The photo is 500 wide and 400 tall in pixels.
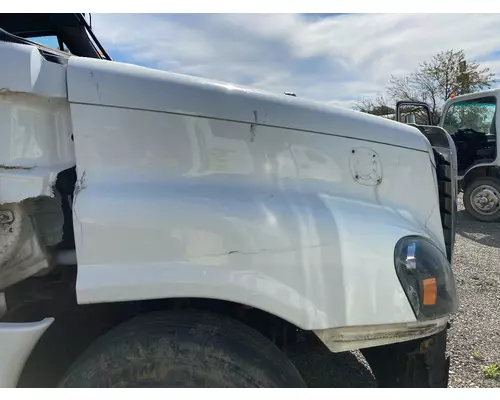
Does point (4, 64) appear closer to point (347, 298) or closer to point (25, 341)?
point (25, 341)

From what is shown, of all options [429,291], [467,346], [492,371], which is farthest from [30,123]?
[467,346]

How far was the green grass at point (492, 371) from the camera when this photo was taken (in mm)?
2840

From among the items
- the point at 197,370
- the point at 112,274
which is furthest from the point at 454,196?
the point at 112,274

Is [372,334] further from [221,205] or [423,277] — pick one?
[221,205]

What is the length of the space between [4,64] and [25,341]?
99 cm

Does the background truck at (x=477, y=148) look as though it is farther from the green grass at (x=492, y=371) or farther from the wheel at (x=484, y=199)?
the green grass at (x=492, y=371)

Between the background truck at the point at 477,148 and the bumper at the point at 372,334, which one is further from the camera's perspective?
the background truck at the point at 477,148

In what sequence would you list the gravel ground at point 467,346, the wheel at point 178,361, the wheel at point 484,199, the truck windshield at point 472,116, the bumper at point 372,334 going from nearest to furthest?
the wheel at point 178,361
the bumper at point 372,334
the gravel ground at point 467,346
the wheel at point 484,199
the truck windshield at point 472,116

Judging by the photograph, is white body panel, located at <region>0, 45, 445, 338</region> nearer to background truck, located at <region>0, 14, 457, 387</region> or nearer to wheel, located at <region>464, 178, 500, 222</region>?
background truck, located at <region>0, 14, 457, 387</region>

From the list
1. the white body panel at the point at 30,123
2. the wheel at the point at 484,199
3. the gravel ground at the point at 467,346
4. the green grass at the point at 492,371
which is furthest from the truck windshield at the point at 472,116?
the white body panel at the point at 30,123

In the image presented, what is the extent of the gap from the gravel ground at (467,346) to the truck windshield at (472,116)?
156 inches

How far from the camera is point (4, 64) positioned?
155 cm

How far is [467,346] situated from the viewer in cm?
325

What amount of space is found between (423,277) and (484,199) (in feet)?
23.5
